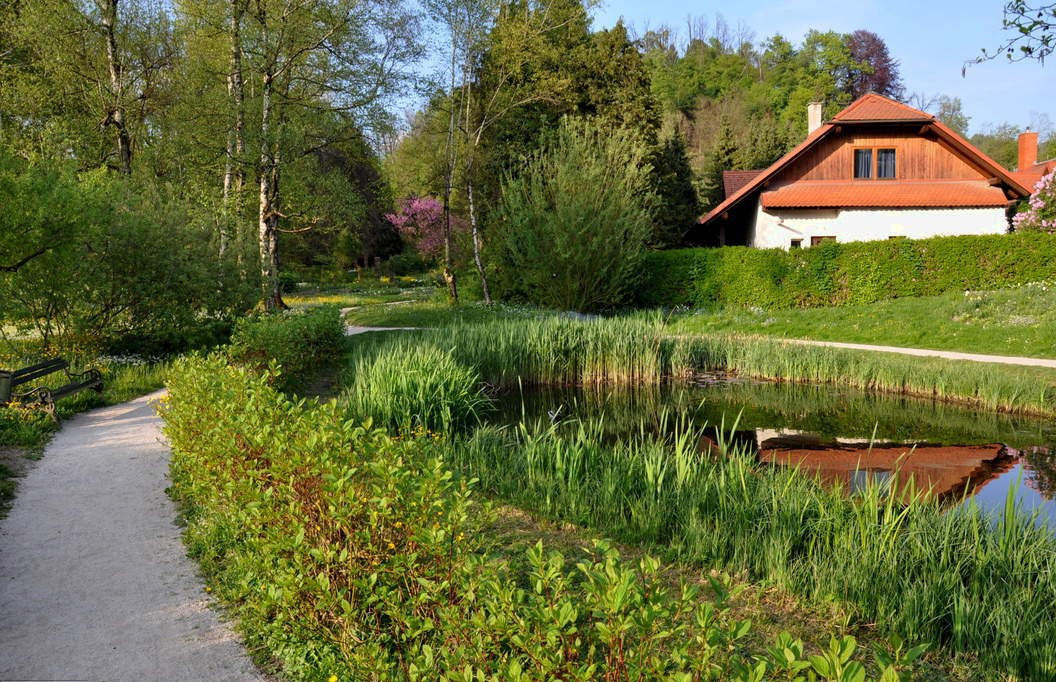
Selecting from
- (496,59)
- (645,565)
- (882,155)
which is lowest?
(645,565)

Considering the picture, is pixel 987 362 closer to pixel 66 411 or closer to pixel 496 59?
pixel 66 411

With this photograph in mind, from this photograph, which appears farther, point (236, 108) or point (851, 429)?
point (236, 108)

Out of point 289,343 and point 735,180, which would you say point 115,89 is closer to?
point 289,343

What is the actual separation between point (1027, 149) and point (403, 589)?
44.9 metres

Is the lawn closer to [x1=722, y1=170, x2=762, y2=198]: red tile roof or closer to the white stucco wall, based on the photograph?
the white stucco wall

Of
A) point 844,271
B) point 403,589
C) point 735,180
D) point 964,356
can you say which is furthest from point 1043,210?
point 403,589

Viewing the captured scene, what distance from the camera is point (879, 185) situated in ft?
79.3

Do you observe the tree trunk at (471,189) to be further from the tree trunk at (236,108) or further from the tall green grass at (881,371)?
the tall green grass at (881,371)

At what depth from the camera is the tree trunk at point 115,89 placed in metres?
18.0

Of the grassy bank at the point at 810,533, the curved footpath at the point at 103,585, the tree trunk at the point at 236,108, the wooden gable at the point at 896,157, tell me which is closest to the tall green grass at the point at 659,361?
the grassy bank at the point at 810,533

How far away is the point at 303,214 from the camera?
1939 cm

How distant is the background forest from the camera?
1175cm

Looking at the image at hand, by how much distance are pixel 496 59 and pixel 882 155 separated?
14.3m

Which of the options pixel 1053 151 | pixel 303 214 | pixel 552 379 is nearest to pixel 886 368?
pixel 552 379
